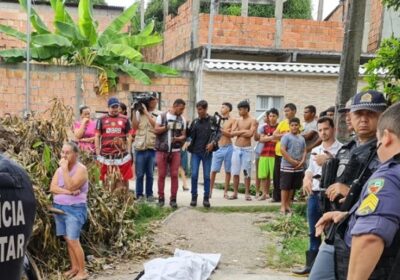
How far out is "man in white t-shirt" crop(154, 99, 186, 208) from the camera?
283 inches

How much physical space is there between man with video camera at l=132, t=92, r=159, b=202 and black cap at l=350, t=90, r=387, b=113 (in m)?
4.70

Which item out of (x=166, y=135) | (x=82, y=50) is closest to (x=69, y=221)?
(x=166, y=135)

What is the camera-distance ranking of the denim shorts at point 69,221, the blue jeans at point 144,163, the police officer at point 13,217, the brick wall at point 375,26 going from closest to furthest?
the police officer at point 13,217 < the denim shorts at point 69,221 < the blue jeans at point 144,163 < the brick wall at point 375,26

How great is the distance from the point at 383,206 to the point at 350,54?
12.4 ft

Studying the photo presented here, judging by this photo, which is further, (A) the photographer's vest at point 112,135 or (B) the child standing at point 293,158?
(A) the photographer's vest at point 112,135

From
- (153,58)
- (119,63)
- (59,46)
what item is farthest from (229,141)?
(153,58)

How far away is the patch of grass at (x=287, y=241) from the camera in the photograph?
5.35 m

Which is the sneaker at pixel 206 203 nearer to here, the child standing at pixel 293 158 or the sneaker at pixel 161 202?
the sneaker at pixel 161 202

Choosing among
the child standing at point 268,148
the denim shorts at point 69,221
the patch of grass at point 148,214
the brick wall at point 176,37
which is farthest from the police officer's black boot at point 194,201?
the brick wall at point 176,37

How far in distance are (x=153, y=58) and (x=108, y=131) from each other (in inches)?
479

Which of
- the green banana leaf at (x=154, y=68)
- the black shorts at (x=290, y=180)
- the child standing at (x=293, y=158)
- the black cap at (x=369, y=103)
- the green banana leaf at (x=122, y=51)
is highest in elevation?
the green banana leaf at (x=122, y=51)

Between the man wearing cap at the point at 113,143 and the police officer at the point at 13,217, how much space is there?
227 inches

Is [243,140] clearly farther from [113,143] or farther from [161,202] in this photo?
[113,143]

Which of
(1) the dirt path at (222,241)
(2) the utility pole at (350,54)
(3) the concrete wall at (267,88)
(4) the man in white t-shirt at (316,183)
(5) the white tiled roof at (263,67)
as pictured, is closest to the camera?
(4) the man in white t-shirt at (316,183)
